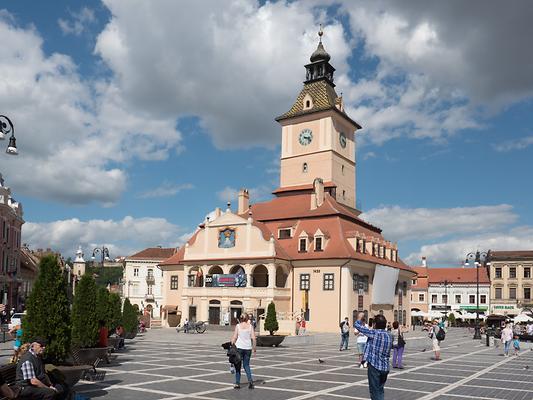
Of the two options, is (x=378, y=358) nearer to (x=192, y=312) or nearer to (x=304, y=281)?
(x=304, y=281)

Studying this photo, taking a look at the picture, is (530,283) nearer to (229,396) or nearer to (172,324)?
(172,324)

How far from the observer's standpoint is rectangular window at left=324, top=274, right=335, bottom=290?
47.3 m

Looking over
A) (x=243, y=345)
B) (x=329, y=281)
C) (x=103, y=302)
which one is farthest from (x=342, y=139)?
(x=243, y=345)

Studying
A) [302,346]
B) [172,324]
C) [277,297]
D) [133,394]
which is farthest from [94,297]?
[172,324]

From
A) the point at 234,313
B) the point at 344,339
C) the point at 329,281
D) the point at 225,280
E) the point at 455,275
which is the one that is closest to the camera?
the point at 344,339

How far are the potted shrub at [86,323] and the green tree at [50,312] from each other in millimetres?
3379

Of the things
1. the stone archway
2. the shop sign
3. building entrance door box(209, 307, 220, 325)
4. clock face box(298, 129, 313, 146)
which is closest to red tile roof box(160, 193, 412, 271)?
the stone archway

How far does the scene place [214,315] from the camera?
5138cm

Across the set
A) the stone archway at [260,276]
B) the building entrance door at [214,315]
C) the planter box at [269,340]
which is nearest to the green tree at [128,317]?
the planter box at [269,340]

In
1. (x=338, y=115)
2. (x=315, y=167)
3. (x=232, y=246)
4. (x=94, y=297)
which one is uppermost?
(x=338, y=115)

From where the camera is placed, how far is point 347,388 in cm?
1477

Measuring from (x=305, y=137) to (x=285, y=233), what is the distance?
14897mm

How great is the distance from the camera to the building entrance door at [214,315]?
50906 mm

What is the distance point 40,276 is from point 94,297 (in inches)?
161
